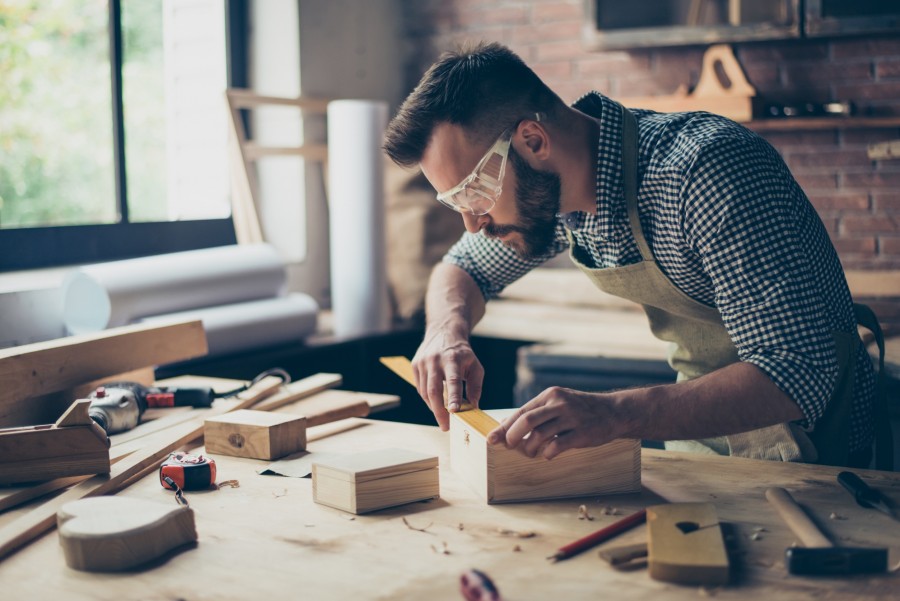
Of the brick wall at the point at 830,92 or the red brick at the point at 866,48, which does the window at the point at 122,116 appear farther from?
the red brick at the point at 866,48

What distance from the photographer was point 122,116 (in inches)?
137

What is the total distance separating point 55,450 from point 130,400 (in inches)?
14.0

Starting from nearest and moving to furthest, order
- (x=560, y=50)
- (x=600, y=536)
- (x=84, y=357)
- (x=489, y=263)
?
(x=600, y=536) → (x=84, y=357) → (x=489, y=263) → (x=560, y=50)

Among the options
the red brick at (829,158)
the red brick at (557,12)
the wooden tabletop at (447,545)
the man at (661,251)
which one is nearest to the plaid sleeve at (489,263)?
the man at (661,251)

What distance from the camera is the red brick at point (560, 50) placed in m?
4.07

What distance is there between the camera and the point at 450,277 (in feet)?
7.62

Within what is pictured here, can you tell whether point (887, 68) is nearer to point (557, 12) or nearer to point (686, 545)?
point (557, 12)

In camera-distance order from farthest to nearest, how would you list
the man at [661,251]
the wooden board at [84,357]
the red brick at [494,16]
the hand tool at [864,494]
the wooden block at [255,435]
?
the red brick at [494,16]
the wooden board at [84,357]
the wooden block at [255,435]
the man at [661,251]
the hand tool at [864,494]

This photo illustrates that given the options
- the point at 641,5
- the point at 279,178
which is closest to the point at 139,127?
the point at 279,178

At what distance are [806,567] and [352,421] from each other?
1.03 m

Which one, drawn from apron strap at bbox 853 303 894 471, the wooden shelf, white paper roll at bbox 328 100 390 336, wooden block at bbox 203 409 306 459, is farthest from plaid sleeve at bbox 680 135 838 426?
the wooden shelf

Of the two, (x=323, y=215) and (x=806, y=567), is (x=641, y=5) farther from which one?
(x=806, y=567)

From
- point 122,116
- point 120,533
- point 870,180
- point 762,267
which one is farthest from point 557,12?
point 120,533

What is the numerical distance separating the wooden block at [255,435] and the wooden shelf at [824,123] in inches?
96.6
